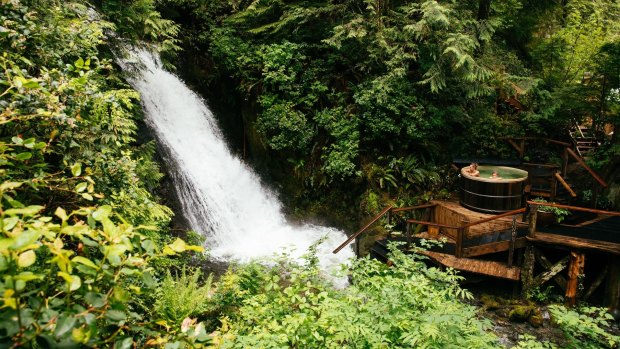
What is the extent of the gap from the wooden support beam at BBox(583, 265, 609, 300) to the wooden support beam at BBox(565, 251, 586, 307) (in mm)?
442

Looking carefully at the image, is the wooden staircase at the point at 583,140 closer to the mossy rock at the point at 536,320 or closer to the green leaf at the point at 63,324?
the mossy rock at the point at 536,320

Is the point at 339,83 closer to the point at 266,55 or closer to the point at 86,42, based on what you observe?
the point at 266,55

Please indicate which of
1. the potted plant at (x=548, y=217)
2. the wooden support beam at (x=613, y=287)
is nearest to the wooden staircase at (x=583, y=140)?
the potted plant at (x=548, y=217)

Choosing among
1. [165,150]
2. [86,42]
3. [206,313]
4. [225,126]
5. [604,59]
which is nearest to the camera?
[86,42]

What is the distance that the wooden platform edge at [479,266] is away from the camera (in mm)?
8969

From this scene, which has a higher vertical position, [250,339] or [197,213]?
[250,339]

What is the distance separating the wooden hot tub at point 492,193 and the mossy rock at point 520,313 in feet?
10.7

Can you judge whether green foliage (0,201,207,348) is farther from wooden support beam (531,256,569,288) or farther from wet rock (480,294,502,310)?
wooden support beam (531,256,569,288)

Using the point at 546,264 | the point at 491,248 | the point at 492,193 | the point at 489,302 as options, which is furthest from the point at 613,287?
the point at 492,193

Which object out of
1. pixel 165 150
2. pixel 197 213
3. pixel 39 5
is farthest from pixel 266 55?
pixel 39 5

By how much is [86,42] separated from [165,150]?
6.40 m

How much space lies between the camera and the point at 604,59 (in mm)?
Result: 12344

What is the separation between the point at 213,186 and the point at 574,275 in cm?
1078

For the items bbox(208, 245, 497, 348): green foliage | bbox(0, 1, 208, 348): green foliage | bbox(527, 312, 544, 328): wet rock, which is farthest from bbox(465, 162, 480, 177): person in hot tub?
bbox(0, 1, 208, 348): green foliage
